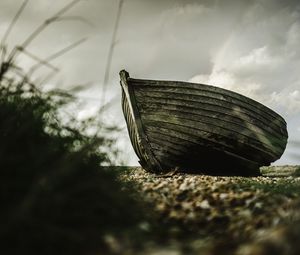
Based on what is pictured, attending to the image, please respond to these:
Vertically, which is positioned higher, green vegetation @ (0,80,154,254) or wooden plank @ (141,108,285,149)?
wooden plank @ (141,108,285,149)

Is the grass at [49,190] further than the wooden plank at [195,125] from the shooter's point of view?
No

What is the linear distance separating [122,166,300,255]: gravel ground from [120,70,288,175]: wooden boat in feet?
14.7

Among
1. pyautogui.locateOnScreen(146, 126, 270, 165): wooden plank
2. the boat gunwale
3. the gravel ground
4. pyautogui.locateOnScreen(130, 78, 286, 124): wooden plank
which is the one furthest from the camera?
the boat gunwale

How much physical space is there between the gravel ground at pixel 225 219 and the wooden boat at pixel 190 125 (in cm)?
449

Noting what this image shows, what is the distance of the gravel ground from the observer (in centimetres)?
240

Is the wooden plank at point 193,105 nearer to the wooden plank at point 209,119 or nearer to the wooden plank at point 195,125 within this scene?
the wooden plank at point 209,119

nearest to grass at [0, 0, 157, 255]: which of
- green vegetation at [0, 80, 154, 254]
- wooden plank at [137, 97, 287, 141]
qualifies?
green vegetation at [0, 80, 154, 254]

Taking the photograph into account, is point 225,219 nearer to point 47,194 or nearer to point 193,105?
point 47,194

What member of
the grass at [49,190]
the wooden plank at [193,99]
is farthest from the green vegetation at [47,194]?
the wooden plank at [193,99]

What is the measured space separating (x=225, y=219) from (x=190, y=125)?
20.2 feet

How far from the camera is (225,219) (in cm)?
378

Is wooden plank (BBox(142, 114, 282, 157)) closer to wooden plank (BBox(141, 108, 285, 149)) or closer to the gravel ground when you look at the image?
wooden plank (BBox(141, 108, 285, 149))

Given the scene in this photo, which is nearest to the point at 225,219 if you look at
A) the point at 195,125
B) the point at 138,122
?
the point at 195,125

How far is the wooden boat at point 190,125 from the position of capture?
9.84m
